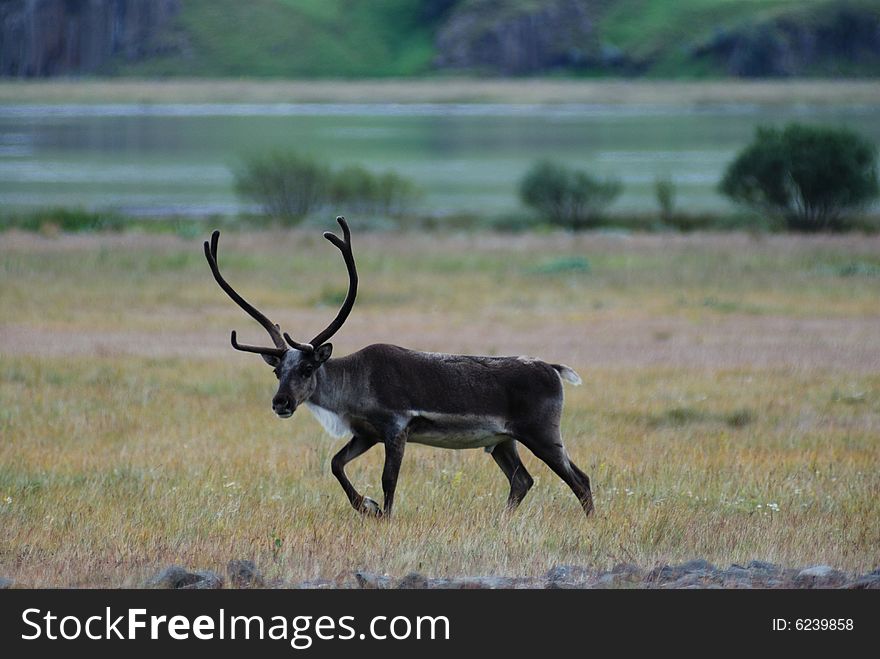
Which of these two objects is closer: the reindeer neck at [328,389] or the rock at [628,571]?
the rock at [628,571]

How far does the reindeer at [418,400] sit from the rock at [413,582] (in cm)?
213

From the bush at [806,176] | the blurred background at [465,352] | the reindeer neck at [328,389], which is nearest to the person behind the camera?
the blurred background at [465,352]

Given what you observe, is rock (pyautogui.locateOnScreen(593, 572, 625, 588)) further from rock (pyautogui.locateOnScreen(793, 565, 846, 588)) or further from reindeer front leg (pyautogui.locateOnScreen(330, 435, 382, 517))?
reindeer front leg (pyautogui.locateOnScreen(330, 435, 382, 517))

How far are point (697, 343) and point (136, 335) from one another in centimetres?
1051

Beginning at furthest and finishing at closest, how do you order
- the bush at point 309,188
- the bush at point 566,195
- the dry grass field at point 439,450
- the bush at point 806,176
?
the bush at point 309,188 < the bush at point 566,195 < the bush at point 806,176 < the dry grass field at point 439,450

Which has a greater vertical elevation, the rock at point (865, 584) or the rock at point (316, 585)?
the rock at point (865, 584)

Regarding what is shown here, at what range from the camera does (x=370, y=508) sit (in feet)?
37.3

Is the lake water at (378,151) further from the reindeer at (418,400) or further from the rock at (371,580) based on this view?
the rock at (371,580)

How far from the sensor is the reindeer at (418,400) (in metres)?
11.2

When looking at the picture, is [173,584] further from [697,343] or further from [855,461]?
[697,343]

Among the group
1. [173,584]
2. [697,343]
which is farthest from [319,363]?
[697,343]

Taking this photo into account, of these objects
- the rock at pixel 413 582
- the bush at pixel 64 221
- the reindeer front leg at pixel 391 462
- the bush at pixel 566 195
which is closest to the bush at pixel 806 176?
the bush at pixel 566 195

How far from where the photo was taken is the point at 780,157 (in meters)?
50.0

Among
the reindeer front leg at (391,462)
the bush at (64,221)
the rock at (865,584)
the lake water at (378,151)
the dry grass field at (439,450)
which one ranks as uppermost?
the lake water at (378,151)
